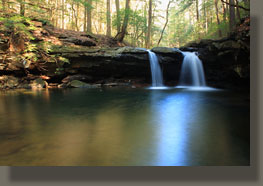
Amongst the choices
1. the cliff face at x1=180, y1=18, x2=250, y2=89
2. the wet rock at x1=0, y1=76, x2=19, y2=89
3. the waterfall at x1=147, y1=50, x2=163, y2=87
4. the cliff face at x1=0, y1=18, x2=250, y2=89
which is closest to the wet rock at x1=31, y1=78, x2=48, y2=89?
the cliff face at x1=0, y1=18, x2=250, y2=89

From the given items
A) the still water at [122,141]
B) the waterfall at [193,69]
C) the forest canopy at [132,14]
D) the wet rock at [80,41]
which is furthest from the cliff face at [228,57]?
the wet rock at [80,41]

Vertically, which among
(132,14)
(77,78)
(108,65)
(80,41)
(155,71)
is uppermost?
(132,14)

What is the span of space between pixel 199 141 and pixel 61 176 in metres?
2.30

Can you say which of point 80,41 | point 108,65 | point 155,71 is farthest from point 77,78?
point 155,71

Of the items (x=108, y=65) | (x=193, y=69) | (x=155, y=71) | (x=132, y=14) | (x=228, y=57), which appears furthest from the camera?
(x=132, y=14)

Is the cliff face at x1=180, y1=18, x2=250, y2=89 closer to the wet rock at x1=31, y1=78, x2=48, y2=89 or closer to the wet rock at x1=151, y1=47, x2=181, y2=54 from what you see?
the wet rock at x1=151, y1=47, x2=181, y2=54

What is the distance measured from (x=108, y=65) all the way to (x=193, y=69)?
6393 mm

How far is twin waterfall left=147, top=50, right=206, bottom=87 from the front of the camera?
13.0 m

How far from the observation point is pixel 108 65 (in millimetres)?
12953

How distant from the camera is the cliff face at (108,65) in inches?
440

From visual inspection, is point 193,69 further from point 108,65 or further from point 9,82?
point 9,82

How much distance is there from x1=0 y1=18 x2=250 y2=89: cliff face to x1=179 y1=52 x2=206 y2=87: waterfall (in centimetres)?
37

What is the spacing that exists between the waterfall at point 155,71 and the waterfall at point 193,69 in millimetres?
1916

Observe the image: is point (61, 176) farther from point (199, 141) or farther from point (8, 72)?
point (8, 72)
